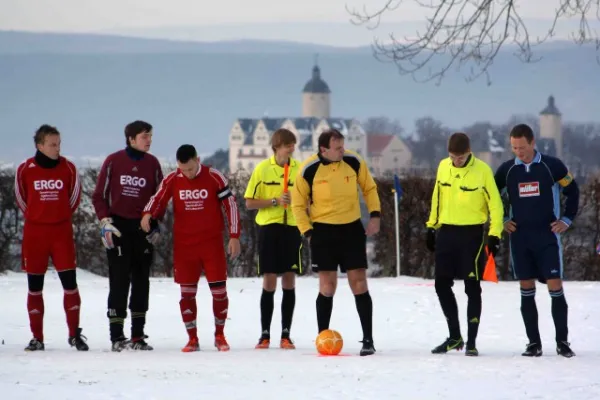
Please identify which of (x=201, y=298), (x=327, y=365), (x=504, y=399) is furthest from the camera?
(x=201, y=298)

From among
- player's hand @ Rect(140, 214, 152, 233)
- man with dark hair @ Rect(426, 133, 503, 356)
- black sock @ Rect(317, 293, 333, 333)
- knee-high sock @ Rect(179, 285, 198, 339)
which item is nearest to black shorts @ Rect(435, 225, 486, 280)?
man with dark hair @ Rect(426, 133, 503, 356)

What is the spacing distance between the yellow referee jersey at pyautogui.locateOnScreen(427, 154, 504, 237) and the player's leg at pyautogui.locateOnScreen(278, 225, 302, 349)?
1326mm

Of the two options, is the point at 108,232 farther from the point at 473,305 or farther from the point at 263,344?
the point at 473,305

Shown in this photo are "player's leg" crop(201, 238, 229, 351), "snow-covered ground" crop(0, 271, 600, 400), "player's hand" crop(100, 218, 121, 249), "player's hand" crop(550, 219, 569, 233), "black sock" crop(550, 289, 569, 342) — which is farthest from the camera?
"player's leg" crop(201, 238, 229, 351)

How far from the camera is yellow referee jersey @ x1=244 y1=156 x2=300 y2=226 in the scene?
10.7 m

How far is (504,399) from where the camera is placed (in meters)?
7.59

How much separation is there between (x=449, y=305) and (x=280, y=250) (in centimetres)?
147

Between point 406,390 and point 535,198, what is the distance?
2.54 m

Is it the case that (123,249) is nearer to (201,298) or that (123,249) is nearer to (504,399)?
(504,399)

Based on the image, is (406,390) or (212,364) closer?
(406,390)

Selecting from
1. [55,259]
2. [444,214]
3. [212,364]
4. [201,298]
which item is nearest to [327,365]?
[212,364]

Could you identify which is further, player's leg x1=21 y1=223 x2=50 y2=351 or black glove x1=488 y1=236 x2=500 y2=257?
player's leg x1=21 y1=223 x2=50 y2=351

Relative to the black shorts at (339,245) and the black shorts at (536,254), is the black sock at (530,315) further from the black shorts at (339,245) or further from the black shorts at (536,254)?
the black shorts at (339,245)

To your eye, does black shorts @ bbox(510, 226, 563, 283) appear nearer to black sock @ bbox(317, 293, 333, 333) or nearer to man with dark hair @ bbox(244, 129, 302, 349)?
black sock @ bbox(317, 293, 333, 333)
